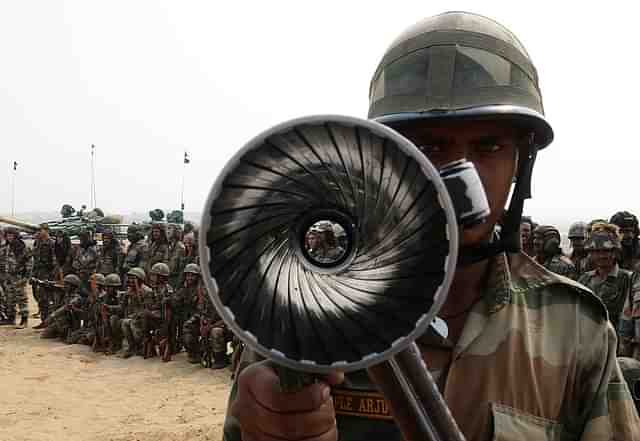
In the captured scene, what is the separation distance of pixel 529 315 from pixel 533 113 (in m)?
0.59

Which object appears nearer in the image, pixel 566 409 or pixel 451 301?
pixel 566 409

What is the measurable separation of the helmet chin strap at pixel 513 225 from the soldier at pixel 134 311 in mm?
8561

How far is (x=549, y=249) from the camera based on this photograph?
26.9ft

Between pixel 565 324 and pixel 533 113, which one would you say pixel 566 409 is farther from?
pixel 533 113

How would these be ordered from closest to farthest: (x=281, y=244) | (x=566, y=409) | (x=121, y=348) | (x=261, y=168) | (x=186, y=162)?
(x=261, y=168) < (x=281, y=244) < (x=566, y=409) < (x=121, y=348) < (x=186, y=162)

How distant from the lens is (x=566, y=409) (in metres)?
1.40

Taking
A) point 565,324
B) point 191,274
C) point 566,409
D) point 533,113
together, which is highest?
point 533,113

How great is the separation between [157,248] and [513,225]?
10688 millimetres

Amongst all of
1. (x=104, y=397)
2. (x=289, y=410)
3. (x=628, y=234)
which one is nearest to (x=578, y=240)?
(x=628, y=234)

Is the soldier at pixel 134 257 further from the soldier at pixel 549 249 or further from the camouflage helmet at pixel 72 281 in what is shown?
the soldier at pixel 549 249

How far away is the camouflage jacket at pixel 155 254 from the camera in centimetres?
1126

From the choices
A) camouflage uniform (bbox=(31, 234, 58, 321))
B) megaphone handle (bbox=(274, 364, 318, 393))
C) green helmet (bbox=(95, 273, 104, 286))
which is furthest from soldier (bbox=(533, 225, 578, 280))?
camouflage uniform (bbox=(31, 234, 58, 321))

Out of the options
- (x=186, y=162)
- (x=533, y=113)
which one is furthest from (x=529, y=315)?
(x=186, y=162)

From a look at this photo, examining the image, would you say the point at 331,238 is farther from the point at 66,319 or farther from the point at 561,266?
the point at 66,319
